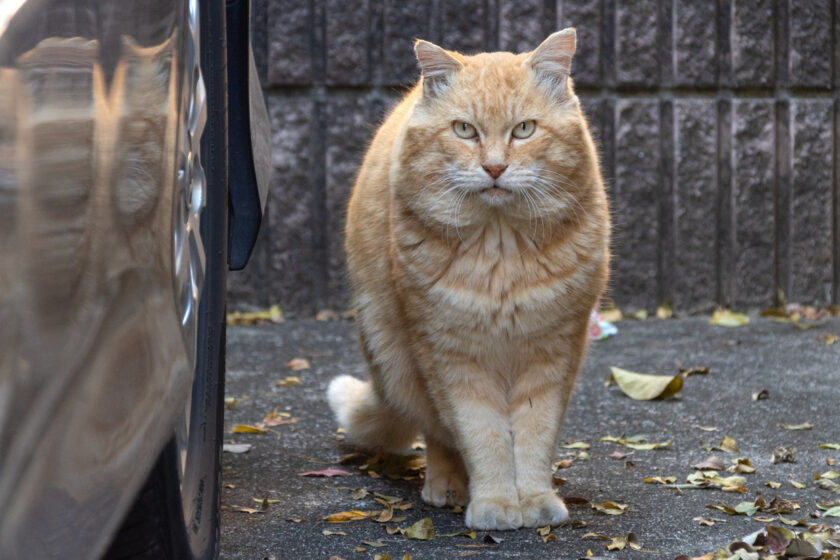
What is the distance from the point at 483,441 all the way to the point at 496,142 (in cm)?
68

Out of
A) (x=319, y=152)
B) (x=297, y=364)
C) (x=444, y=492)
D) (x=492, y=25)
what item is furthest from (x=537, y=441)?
(x=492, y=25)

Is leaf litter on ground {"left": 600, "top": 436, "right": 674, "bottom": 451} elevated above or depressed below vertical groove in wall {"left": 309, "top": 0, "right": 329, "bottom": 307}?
below

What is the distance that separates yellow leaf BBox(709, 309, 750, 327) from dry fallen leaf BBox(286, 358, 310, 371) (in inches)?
76.4

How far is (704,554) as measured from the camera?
6.16ft

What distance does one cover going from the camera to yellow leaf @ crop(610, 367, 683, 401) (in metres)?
3.26

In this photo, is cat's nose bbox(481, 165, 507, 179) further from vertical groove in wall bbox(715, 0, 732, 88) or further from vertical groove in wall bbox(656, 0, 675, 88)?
vertical groove in wall bbox(715, 0, 732, 88)

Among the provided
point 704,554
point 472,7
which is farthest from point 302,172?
point 704,554

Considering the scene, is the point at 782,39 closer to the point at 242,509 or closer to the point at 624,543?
the point at 624,543

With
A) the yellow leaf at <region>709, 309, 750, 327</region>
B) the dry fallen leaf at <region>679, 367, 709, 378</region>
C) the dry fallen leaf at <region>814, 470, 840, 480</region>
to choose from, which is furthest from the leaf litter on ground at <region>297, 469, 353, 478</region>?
the yellow leaf at <region>709, 309, 750, 327</region>

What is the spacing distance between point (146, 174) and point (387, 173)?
140cm

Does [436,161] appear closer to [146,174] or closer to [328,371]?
[146,174]

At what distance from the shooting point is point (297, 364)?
12.6 feet

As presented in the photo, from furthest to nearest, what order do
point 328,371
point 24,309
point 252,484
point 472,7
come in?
point 472,7
point 328,371
point 252,484
point 24,309

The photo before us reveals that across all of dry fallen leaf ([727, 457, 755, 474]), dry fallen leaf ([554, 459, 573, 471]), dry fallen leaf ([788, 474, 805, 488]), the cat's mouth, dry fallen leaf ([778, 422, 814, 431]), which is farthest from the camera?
dry fallen leaf ([778, 422, 814, 431])
